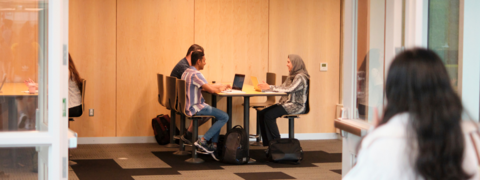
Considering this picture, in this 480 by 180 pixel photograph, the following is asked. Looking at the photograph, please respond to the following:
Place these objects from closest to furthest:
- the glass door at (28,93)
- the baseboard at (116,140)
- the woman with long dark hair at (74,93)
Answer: the glass door at (28,93) < the woman with long dark hair at (74,93) < the baseboard at (116,140)

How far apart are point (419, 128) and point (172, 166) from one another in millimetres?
3794

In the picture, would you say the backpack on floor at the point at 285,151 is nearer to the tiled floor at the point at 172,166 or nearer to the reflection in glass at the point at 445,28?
the tiled floor at the point at 172,166

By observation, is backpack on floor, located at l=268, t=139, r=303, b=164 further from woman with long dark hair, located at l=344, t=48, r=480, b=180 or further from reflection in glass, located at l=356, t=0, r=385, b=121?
woman with long dark hair, located at l=344, t=48, r=480, b=180

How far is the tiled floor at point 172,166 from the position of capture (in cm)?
431

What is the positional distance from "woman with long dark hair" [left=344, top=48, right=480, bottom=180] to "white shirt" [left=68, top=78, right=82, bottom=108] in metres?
3.91

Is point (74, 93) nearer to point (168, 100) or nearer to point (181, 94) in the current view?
point (181, 94)

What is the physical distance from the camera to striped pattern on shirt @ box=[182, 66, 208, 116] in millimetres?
4918

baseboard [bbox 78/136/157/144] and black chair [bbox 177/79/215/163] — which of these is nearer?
black chair [bbox 177/79/215/163]

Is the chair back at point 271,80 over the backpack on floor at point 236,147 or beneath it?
over

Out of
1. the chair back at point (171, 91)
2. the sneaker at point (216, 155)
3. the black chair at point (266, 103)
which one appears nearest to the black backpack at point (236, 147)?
the sneaker at point (216, 155)

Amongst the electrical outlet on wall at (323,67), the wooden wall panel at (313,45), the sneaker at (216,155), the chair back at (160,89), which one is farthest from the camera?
the electrical outlet on wall at (323,67)

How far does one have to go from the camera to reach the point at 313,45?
6586mm

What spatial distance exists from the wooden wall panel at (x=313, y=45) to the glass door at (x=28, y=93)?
4.70 meters

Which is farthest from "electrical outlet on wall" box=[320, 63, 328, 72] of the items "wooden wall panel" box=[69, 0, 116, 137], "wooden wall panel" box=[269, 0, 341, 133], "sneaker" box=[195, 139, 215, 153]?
"wooden wall panel" box=[69, 0, 116, 137]
